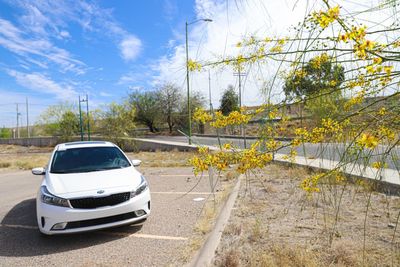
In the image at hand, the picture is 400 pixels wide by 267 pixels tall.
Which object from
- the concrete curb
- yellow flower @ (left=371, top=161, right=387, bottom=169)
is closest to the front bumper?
the concrete curb

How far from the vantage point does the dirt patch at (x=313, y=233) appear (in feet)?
9.34

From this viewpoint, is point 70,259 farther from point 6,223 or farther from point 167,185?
point 167,185

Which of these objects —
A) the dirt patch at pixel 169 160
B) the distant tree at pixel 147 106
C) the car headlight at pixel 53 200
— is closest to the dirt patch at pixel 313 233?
the car headlight at pixel 53 200

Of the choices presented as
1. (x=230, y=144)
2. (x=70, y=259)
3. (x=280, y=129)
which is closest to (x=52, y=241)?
(x=70, y=259)

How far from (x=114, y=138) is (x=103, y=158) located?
1960cm

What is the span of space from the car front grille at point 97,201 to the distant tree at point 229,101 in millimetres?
2376

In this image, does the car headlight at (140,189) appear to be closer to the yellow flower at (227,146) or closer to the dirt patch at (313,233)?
the dirt patch at (313,233)

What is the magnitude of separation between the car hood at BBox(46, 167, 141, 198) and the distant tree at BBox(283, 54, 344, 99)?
318 centimetres

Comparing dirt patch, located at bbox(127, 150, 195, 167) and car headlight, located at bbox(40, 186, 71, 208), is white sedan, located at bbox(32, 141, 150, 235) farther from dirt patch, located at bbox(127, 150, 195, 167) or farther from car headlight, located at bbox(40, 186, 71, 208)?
dirt patch, located at bbox(127, 150, 195, 167)

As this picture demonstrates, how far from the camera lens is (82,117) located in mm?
31469

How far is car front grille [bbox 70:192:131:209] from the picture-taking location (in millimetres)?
4043

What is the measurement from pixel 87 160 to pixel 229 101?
3.89 meters

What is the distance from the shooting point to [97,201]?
4.12m

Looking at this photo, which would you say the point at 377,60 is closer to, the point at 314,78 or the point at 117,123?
the point at 314,78
